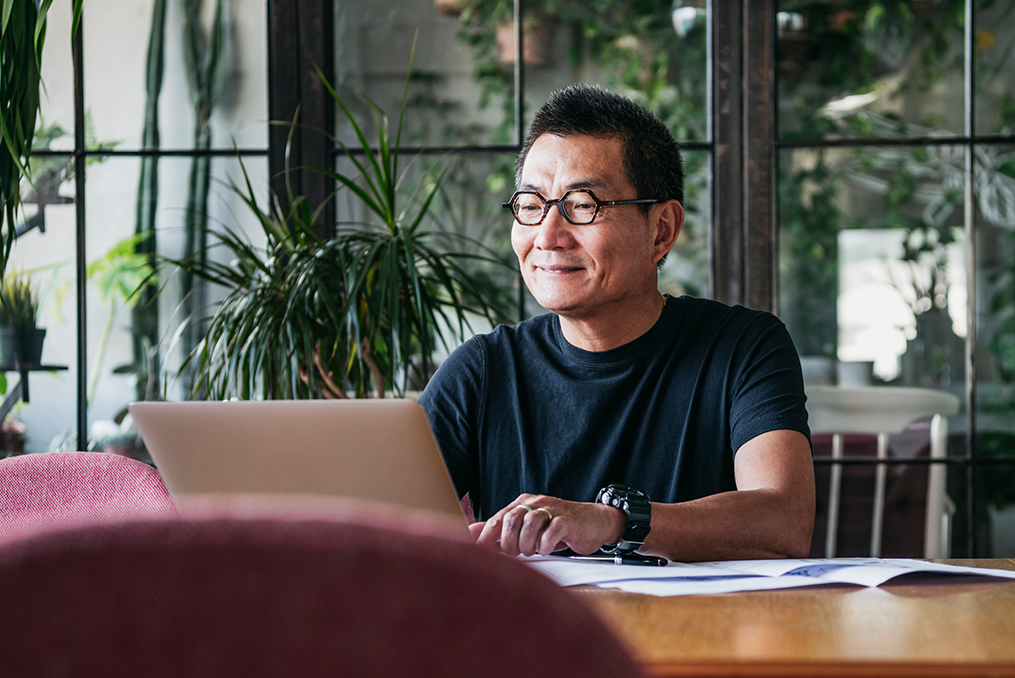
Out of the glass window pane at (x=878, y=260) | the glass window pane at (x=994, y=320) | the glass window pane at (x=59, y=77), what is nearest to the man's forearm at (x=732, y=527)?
the glass window pane at (x=878, y=260)

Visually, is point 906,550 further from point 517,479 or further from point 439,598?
point 439,598

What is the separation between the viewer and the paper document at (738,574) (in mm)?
939

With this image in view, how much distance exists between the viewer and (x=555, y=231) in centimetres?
167

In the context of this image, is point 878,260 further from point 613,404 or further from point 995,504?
point 613,404

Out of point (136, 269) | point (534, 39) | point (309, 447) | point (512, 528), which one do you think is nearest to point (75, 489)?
point (309, 447)

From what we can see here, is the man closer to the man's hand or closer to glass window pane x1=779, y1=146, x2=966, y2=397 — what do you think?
the man's hand

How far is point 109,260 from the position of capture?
2855 millimetres

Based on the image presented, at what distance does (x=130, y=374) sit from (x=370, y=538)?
278 cm

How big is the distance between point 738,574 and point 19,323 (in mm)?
2540

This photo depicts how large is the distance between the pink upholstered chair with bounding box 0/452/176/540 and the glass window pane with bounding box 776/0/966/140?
7.05 feet

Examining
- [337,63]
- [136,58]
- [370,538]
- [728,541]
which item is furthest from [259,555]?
[136,58]

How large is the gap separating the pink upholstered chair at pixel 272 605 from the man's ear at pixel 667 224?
1.49m

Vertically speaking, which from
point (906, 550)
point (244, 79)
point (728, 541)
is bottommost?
point (906, 550)

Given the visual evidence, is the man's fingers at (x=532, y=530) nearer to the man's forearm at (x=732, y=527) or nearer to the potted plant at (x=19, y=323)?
the man's forearm at (x=732, y=527)
